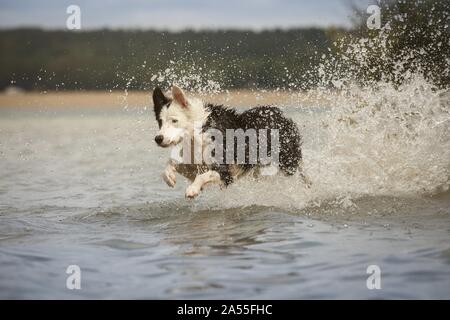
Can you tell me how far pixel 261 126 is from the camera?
28.8ft

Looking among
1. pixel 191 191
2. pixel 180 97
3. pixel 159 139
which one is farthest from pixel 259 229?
pixel 180 97

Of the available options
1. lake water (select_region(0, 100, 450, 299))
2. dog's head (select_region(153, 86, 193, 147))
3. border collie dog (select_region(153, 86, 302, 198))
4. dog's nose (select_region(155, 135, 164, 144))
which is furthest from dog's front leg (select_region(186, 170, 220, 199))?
dog's nose (select_region(155, 135, 164, 144))

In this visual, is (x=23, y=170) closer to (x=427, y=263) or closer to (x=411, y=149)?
(x=411, y=149)

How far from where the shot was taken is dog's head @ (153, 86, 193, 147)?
7.84 metres

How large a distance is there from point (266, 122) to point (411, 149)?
7.66 feet

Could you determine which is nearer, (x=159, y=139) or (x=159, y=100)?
(x=159, y=139)

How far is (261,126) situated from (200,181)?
1263 millimetres

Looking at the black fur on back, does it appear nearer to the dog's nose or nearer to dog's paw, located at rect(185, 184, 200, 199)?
dog's paw, located at rect(185, 184, 200, 199)

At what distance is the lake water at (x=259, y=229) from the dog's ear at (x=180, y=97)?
1.22 meters

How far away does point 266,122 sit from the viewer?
8836 millimetres

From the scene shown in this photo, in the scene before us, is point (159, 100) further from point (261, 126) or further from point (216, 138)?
point (261, 126)
